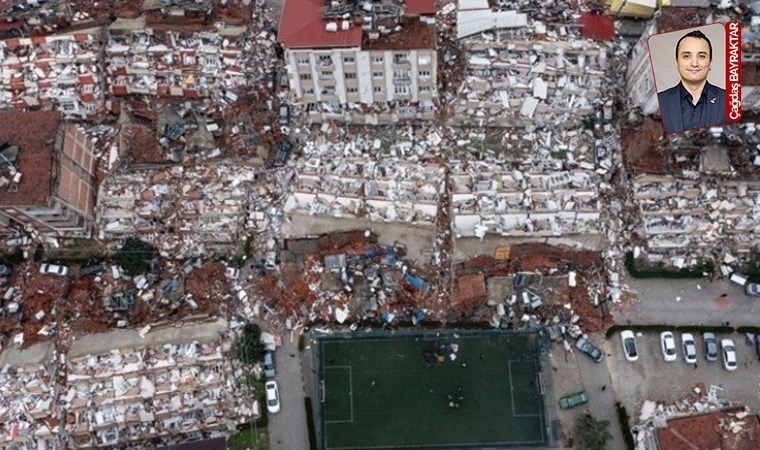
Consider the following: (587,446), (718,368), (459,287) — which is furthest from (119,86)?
(718,368)

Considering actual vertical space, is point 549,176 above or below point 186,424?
above

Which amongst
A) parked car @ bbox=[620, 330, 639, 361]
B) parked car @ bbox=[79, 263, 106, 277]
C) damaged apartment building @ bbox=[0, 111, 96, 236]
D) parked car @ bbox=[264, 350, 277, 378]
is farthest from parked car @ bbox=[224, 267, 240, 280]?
parked car @ bbox=[620, 330, 639, 361]


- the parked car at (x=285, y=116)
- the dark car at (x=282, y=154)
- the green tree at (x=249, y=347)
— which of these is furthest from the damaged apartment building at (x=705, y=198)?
the green tree at (x=249, y=347)

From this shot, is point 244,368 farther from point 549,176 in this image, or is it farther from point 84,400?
point 549,176

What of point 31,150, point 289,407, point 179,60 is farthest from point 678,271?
point 31,150

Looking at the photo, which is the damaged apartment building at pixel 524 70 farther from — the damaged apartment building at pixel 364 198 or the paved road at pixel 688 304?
the paved road at pixel 688 304

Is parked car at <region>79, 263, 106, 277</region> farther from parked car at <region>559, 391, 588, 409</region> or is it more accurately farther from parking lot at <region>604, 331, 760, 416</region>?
parking lot at <region>604, 331, 760, 416</region>
